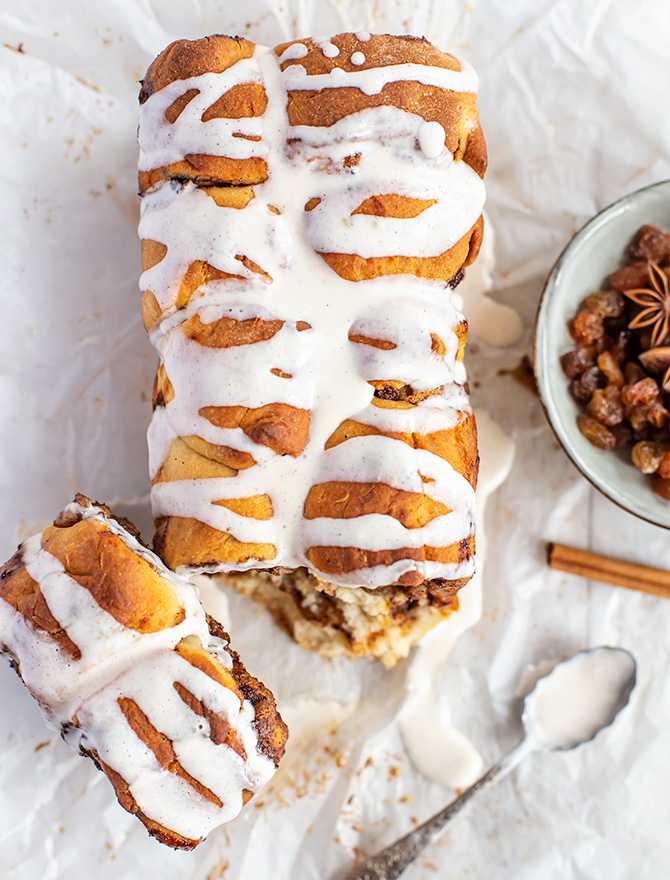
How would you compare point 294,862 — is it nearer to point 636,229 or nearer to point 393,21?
point 636,229

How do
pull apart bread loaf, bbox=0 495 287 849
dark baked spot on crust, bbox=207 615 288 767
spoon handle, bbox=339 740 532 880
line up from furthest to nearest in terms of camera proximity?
spoon handle, bbox=339 740 532 880 → dark baked spot on crust, bbox=207 615 288 767 → pull apart bread loaf, bbox=0 495 287 849

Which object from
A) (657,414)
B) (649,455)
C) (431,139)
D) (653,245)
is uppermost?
(431,139)

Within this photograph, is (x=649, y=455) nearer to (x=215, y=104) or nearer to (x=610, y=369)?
(x=610, y=369)

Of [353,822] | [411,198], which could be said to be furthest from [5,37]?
[353,822]

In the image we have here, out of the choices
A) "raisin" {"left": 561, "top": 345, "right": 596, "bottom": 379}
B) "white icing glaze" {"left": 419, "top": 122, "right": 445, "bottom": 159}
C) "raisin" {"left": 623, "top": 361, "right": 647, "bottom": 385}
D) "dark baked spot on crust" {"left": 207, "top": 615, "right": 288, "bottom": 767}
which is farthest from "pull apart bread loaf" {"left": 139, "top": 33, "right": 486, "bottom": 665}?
"raisin" {"left": 623, "top": 361, "right": 647, "bottom": 385}

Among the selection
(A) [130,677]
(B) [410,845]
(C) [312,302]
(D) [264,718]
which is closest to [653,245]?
(C) [312,302]

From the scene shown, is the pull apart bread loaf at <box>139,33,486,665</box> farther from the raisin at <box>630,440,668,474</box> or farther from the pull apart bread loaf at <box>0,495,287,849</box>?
the raisin at <box>630,440,668,474</box>
